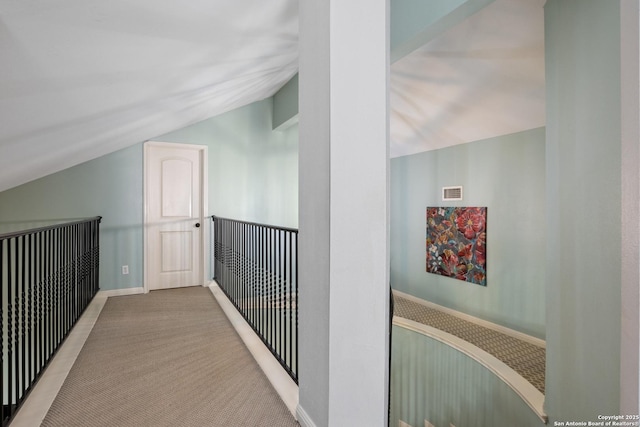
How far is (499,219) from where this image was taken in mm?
3707

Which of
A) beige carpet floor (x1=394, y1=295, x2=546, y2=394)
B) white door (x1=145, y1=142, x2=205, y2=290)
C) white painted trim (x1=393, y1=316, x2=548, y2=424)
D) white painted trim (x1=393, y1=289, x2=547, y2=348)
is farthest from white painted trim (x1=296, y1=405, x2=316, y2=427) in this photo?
white door (x1=145, y1=142, x2=205, y2=290)

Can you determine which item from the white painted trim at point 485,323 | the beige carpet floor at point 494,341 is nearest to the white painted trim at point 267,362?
the beige carpet floor at point 494,341

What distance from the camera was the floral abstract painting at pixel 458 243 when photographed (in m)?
3.90

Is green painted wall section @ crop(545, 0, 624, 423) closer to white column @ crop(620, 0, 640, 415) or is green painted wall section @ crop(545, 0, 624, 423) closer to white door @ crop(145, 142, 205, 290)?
white column @ crop(620, 0, 640, 415)

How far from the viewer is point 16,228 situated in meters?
3.54

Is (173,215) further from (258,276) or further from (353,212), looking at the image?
(353,212)

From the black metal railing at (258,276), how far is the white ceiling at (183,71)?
123 cm

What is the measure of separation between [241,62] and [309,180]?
171 cm

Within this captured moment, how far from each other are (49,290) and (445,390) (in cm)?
394

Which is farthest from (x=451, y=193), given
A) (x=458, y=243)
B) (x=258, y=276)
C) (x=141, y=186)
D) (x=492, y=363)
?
(x=141, y=186)

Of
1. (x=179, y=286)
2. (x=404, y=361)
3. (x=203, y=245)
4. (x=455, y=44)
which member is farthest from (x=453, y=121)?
(x=179, y=286)

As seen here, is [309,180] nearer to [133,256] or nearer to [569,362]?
[569,362]

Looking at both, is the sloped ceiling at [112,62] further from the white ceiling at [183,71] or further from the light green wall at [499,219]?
the light green wall at [499,219]

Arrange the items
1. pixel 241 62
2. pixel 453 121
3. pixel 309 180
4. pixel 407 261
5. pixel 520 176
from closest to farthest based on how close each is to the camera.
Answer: pixel 309 180 < pixel 241 62 < pixel 520 176 < pixel 453 121 < pixel 407 261
